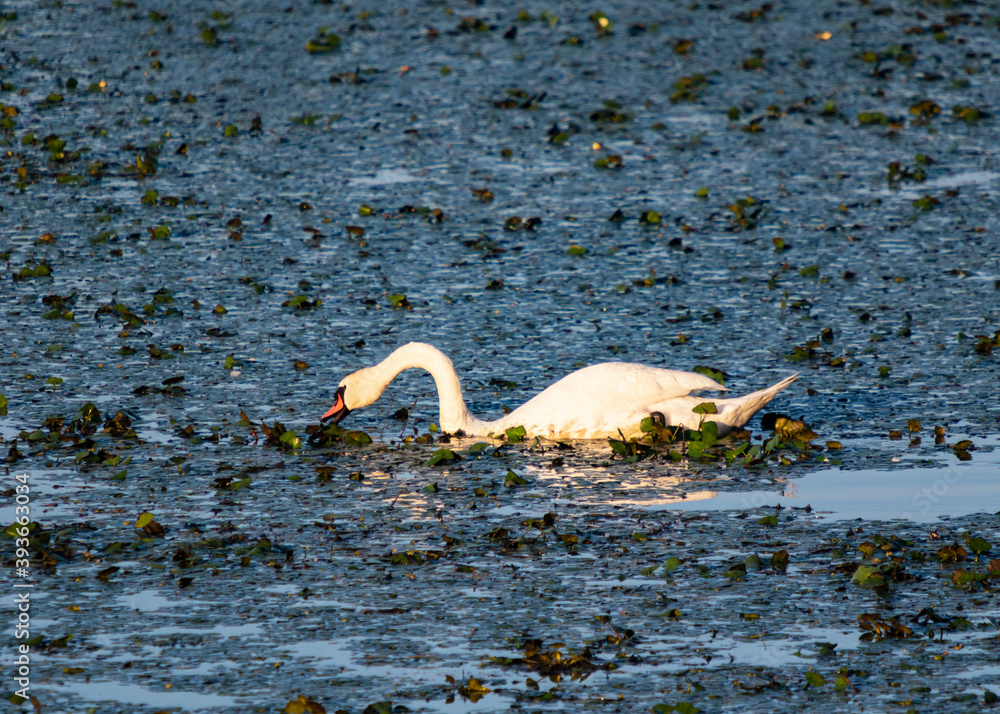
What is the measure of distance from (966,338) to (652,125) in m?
7.31

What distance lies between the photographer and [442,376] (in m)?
10.1

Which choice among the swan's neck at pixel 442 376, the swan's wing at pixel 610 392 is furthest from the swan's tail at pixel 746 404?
the swan's neck at pixel 442 376

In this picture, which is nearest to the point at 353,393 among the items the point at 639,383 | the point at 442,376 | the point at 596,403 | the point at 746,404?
the point at 442,376

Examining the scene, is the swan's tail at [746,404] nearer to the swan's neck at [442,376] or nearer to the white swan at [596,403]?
the white swan at [596,403]

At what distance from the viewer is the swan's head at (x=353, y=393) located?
32.9 feet

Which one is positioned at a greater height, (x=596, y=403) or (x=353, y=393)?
(x=353, y=393)

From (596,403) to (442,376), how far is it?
1.08 metres

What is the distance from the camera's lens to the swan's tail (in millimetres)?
9773

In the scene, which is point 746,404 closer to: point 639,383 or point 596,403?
point 639,383

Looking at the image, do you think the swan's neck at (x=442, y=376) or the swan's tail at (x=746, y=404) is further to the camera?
the swan's neck at (x=442, y=376)

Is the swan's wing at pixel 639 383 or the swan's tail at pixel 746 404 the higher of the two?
the swan's wing at pixel 639 383

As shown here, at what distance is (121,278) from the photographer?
13125 mm

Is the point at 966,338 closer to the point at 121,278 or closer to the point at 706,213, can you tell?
the point at 706,213

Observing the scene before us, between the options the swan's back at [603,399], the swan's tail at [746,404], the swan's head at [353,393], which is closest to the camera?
the swan's tail at [746,404]
